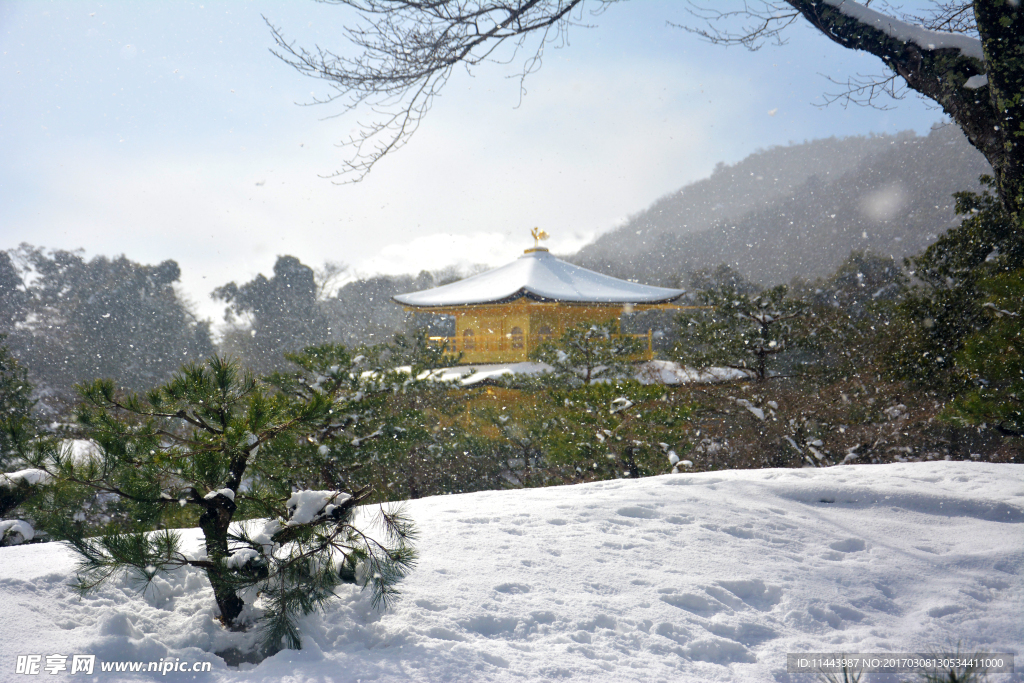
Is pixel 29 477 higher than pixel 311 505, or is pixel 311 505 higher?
pixel 29 477

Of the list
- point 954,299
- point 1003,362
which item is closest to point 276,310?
point 954,299

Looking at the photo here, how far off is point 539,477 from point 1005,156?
6339mm

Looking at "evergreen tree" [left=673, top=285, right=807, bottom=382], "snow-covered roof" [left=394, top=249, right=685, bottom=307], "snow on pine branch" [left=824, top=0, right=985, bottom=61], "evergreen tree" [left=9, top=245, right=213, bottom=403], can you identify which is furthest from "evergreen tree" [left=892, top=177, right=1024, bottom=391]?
"evergreen tree" [left=9, top=245, right=213, bottom=403]

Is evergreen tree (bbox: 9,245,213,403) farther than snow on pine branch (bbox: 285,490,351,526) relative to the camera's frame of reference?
Yes

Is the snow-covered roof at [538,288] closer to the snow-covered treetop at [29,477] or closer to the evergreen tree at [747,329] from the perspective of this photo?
the evergreen tree at [747,329]

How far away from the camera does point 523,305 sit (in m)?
13.2

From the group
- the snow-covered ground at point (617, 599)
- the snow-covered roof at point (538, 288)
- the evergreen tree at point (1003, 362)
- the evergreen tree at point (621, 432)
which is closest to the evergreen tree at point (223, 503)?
the snow-covered ground at point (617, 599)

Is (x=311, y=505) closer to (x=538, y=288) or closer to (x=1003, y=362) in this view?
(x=1003, y=362)

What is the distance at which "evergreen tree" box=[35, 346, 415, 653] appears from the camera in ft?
6.70

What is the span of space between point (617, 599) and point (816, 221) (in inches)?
1918

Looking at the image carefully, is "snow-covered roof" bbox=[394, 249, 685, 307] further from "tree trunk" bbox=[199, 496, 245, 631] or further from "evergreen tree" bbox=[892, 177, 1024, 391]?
"tree trunk" bbox=[199, 496, 245, 631]

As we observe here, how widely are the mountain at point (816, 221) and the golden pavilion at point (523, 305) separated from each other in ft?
63.8

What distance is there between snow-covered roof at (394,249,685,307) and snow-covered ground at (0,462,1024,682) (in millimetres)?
9509

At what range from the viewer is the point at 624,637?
6.95ft
